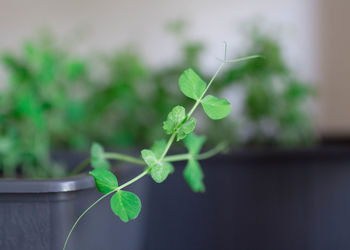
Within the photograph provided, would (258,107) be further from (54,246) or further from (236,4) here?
(54,246)

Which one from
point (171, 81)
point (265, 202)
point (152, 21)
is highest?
point (152, 21)

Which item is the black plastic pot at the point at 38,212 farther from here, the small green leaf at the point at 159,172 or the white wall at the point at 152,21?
the white wall at the point at 152,21

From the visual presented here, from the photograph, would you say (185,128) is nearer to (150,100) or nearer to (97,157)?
(97,157)

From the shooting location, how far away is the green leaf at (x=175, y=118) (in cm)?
28

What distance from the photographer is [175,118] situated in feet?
0.93

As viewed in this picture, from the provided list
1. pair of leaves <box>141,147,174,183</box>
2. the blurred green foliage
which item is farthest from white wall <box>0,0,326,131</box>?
pair of leaves <box>141,147,174,183</box>

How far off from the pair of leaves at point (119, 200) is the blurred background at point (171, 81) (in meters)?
0.19

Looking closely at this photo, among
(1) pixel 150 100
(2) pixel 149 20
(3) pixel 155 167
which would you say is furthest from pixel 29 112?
(2) pixel 149 20

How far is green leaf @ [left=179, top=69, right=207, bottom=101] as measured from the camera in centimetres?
29

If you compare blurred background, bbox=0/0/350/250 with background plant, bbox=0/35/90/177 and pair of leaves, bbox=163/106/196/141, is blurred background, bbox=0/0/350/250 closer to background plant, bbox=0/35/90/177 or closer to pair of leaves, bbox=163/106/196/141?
background plant, bbox=0/35/90/177

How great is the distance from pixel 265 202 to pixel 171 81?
0.34m

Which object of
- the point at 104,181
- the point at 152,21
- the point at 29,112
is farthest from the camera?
the point at 152,21

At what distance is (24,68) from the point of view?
509 millimetres

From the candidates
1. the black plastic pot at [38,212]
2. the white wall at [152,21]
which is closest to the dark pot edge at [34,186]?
the black plastic pot at [38,212]
